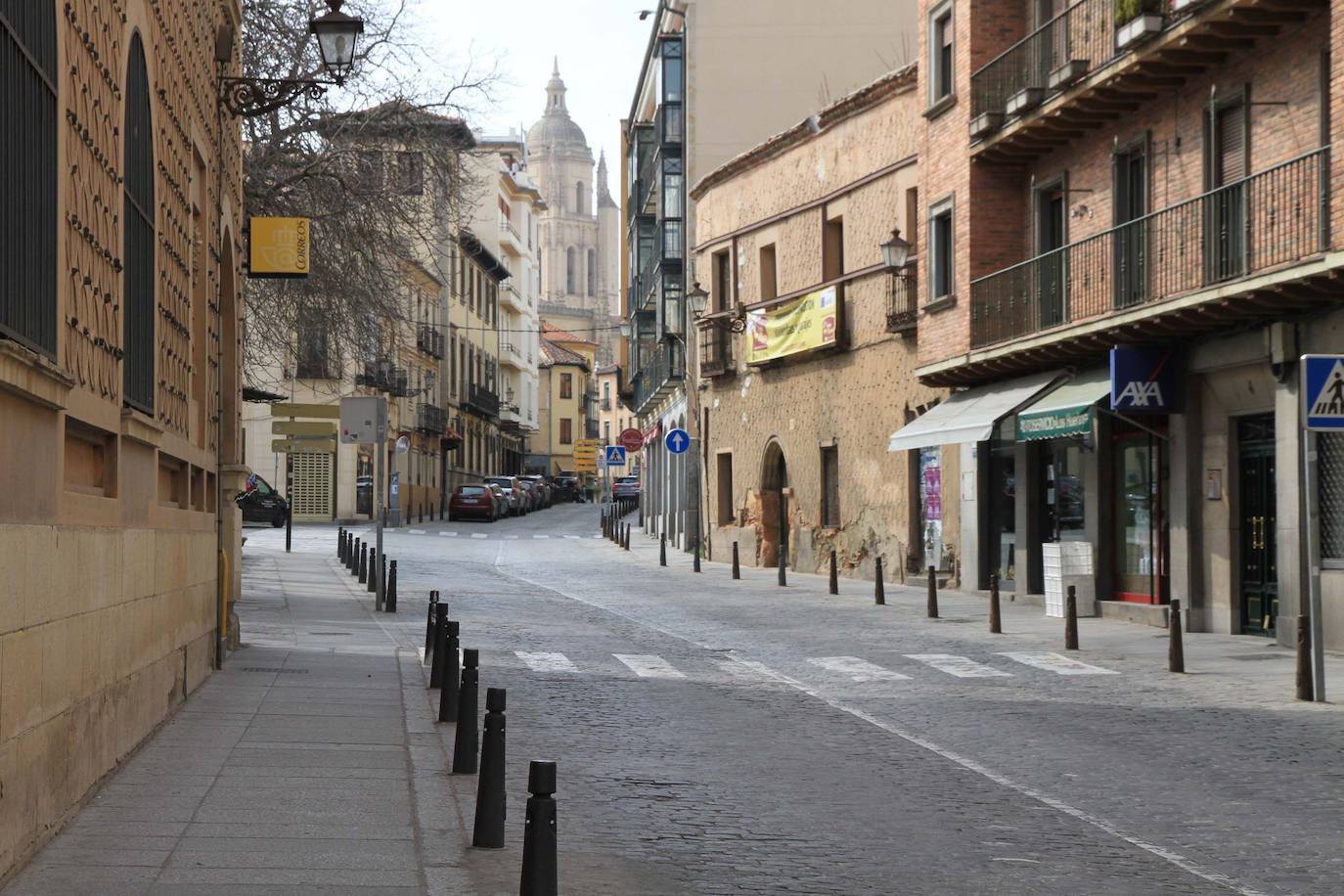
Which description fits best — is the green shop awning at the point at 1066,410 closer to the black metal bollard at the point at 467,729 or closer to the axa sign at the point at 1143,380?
the axa sign at the point at 1143,380

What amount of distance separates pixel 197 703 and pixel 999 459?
17835 mm

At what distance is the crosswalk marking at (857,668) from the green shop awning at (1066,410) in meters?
6.32

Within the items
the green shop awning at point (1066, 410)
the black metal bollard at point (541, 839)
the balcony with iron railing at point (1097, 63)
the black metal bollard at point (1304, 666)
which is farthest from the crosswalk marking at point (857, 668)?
the black metal bollard at point (541, 839)

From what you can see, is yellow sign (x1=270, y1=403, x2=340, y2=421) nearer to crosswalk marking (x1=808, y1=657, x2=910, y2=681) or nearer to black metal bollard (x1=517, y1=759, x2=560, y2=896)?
crosswalk marking (x1=808, y1=657, x2=910, y2=681)

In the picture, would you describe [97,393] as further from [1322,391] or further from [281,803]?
[1322,391]

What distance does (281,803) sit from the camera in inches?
353

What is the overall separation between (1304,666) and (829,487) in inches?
882

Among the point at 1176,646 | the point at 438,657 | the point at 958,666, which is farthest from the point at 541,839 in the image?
the point at 1176,646

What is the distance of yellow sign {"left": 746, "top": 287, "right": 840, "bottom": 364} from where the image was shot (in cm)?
3553

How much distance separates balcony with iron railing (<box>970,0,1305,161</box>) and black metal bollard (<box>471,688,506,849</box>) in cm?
1408

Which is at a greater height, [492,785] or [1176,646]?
[492,785]

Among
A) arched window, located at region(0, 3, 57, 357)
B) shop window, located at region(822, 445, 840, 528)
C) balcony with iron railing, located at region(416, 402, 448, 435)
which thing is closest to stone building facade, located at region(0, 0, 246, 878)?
arched window, located at region(0, 3, 57, 357)

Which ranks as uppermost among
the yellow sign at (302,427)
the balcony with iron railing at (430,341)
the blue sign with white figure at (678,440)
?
the balcony with iron railing at (430,341)

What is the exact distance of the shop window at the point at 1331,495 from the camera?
18562 mm
